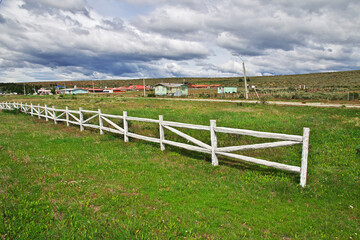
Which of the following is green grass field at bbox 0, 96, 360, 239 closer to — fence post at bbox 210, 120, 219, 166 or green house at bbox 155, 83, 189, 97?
fence post at bbox 210, 120, 219, 166

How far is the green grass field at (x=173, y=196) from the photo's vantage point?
12.0 feet

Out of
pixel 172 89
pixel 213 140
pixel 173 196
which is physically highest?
pixel 172 89

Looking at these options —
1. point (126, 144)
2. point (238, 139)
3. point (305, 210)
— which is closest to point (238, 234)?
point (305, 210)

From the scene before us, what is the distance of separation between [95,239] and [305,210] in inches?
150

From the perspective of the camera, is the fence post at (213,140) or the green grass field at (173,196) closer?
the green grass field at (173,196)

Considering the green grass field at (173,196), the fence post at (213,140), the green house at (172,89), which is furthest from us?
the green house at (172,89)

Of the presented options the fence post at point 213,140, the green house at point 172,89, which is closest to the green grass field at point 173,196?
the fence post at point 213,140

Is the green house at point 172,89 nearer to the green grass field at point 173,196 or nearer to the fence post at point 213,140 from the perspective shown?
the green grass field at point 173,196

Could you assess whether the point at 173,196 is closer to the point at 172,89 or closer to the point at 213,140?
the point at 213,140

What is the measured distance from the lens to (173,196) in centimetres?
491

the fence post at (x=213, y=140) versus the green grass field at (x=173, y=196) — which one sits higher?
the fence post at (x=213, y=140)

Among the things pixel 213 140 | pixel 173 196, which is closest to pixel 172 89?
pixel 213 140

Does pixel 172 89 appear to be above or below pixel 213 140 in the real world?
above

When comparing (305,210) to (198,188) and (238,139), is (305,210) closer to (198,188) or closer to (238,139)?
(198,188)
